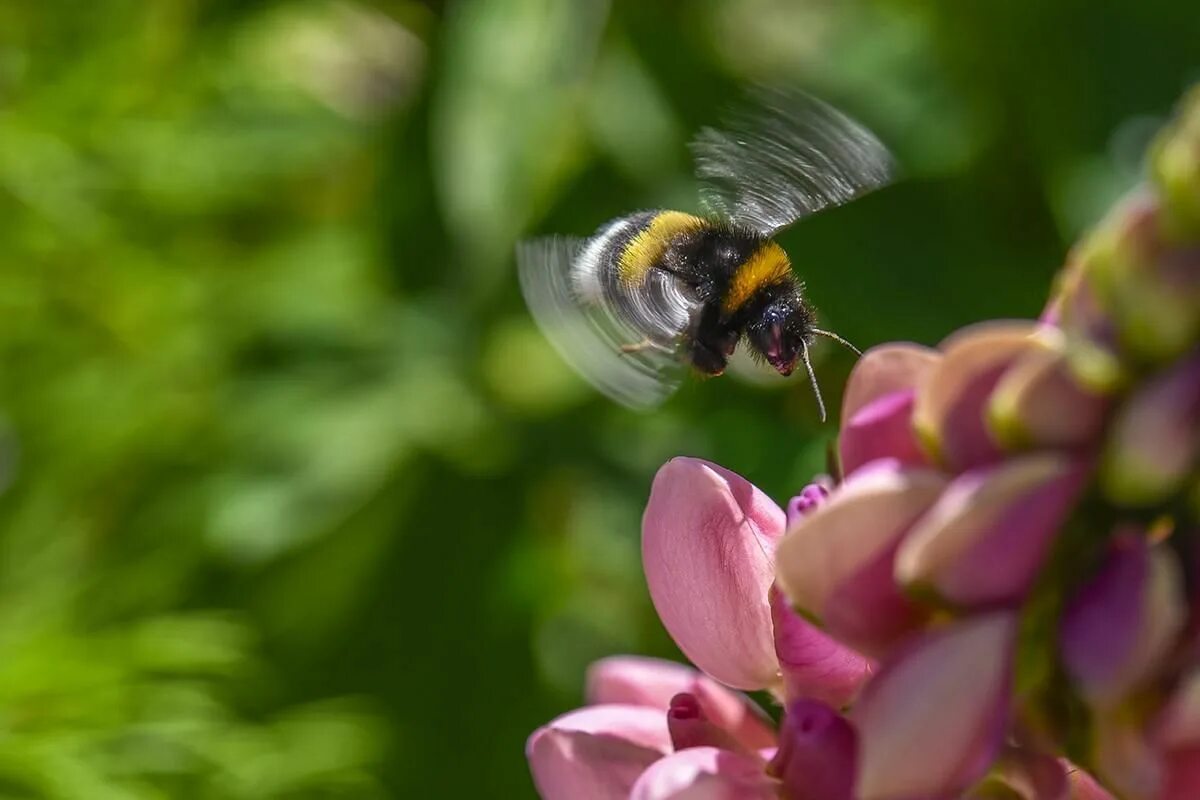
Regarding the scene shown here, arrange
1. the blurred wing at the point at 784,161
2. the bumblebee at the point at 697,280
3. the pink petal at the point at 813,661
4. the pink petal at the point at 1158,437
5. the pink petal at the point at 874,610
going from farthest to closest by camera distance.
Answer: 1. the bumblebee at the point at 697,280
2. the blurred wing at the point at 784,161
3. the pink petal at the point at 813,661
4. the pink petal at the point at 874,610
5. the pink petal at the point at 1158,437

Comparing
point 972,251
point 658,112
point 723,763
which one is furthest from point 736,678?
point 658,112

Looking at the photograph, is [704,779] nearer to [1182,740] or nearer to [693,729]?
[693,729]

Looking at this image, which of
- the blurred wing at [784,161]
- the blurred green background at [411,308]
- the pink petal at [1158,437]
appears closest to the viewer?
the pink petal at [1158,437]

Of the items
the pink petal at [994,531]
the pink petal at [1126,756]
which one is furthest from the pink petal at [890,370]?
the pink petal at [1126,756]

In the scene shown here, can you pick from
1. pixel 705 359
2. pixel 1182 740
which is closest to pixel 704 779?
pixel 1182 740

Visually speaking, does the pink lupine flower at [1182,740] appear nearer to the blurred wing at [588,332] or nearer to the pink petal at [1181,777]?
the pink petal at [1181,777]

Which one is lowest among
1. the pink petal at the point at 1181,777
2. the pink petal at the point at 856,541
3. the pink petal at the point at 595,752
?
the pink petal at the point at 1181,777

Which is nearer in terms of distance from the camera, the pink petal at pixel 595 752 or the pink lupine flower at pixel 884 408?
the pink lupine flower at pixel 884 408
